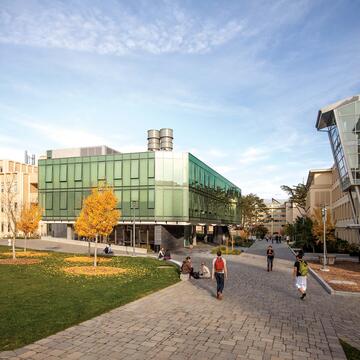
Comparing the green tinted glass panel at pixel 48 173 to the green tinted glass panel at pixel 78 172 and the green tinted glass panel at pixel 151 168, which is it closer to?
the green tinted glass panel at pixel 78 172

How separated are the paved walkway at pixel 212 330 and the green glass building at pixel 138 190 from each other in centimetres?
3024

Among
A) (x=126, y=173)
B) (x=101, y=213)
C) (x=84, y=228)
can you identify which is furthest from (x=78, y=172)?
(x=101, y=213)

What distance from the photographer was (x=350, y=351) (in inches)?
346

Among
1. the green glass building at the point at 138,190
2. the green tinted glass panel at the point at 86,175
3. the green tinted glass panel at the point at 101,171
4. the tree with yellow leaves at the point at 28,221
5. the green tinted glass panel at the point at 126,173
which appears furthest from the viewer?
the green tinted glass panel at the point at 86,175

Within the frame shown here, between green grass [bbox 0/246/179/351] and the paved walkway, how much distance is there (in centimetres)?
62

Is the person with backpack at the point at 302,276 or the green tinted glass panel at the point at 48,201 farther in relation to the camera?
the green tinted glass panel at the point at 48,201

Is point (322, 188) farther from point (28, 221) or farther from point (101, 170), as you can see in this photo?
point (28, 221)

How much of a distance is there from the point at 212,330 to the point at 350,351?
3.49 metres

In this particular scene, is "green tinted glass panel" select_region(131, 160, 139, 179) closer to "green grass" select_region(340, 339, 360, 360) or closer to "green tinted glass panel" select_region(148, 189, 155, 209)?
"green tinted glass panel" select_region(148, 189, 155, 209)

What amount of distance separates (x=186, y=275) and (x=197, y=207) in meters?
30.9

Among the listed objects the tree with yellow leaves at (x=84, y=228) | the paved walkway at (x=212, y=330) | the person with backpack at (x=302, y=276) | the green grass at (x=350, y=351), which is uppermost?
the tree with yellow leaves at (x=84, y=228)

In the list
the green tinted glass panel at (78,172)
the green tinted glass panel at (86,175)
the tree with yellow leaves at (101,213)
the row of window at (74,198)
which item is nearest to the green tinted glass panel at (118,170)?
the row of window at (74,198)

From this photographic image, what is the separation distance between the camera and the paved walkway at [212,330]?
27.5 feet

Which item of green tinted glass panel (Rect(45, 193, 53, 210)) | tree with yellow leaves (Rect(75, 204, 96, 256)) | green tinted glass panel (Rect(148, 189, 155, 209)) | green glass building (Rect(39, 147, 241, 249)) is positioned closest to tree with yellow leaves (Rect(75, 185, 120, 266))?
tree with yellow leaves (Rect(75, 204, 96, 256))
